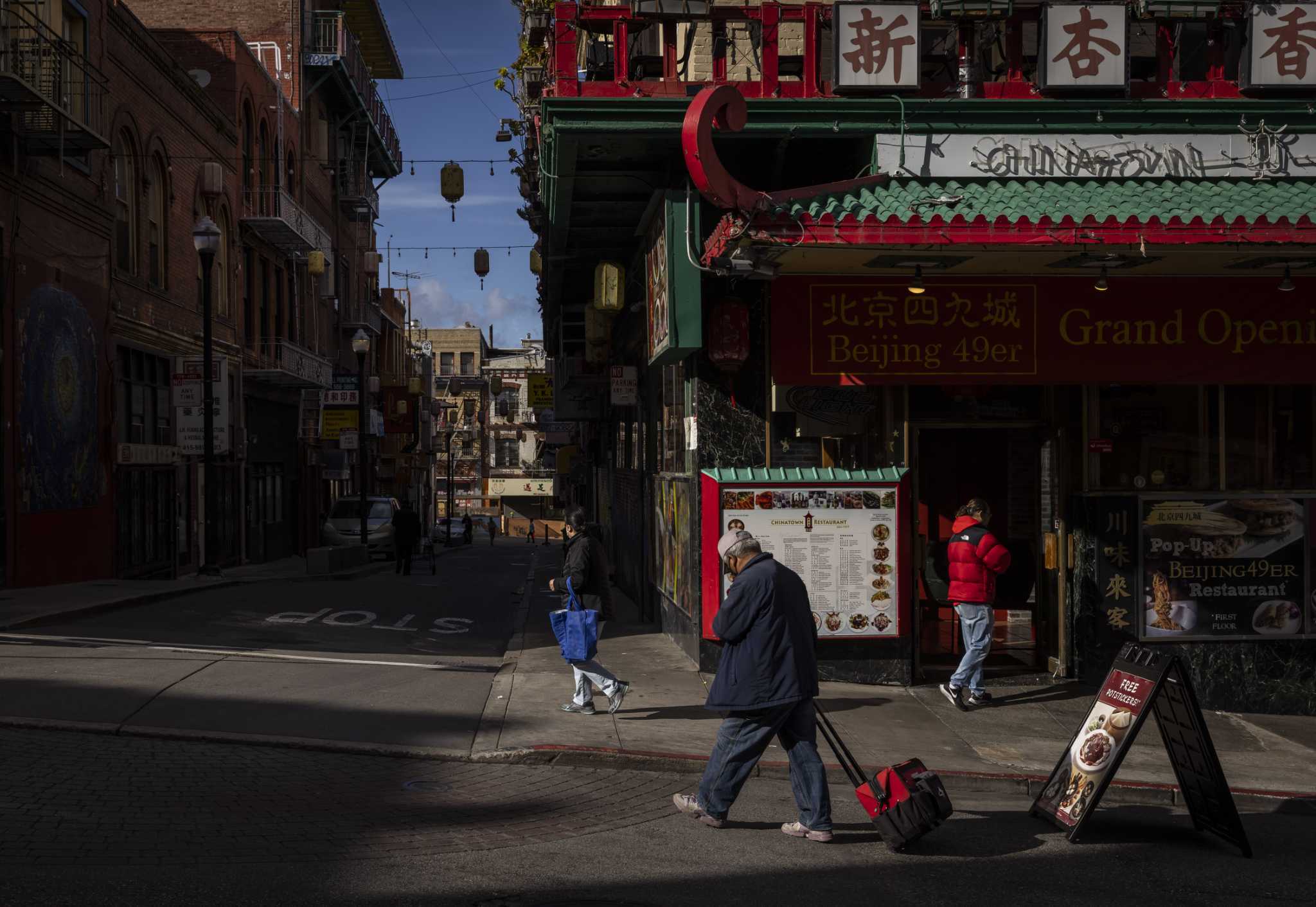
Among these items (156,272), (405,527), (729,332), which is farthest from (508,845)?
(156,272)

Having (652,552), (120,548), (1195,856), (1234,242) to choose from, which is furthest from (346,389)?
(1195,856)

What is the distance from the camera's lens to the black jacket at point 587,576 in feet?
33.9

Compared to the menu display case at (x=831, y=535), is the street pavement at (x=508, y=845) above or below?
Result: below

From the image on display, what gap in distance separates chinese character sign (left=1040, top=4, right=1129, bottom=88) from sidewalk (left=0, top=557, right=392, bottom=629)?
11984mm

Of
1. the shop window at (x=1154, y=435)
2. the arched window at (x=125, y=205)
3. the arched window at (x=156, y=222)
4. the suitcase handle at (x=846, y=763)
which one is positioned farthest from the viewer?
the arched window at (x=156, y=222)

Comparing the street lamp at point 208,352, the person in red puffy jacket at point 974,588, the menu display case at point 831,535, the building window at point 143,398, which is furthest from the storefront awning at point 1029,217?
the building window at point 143,398

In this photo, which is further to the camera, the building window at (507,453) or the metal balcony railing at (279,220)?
the building window at (507,453)

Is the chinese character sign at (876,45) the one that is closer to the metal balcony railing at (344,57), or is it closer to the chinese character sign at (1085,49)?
the chinese character sign at (1085,49)

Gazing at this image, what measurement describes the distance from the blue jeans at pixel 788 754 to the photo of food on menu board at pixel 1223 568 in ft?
19.7

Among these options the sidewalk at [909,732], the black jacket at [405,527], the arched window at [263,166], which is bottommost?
the sidewalk at [909,732]

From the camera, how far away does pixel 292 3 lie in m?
41.3

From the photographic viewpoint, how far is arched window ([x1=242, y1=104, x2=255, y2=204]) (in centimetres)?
3334

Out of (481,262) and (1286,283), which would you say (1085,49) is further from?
(481,262)

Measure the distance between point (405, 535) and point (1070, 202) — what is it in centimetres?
2012
